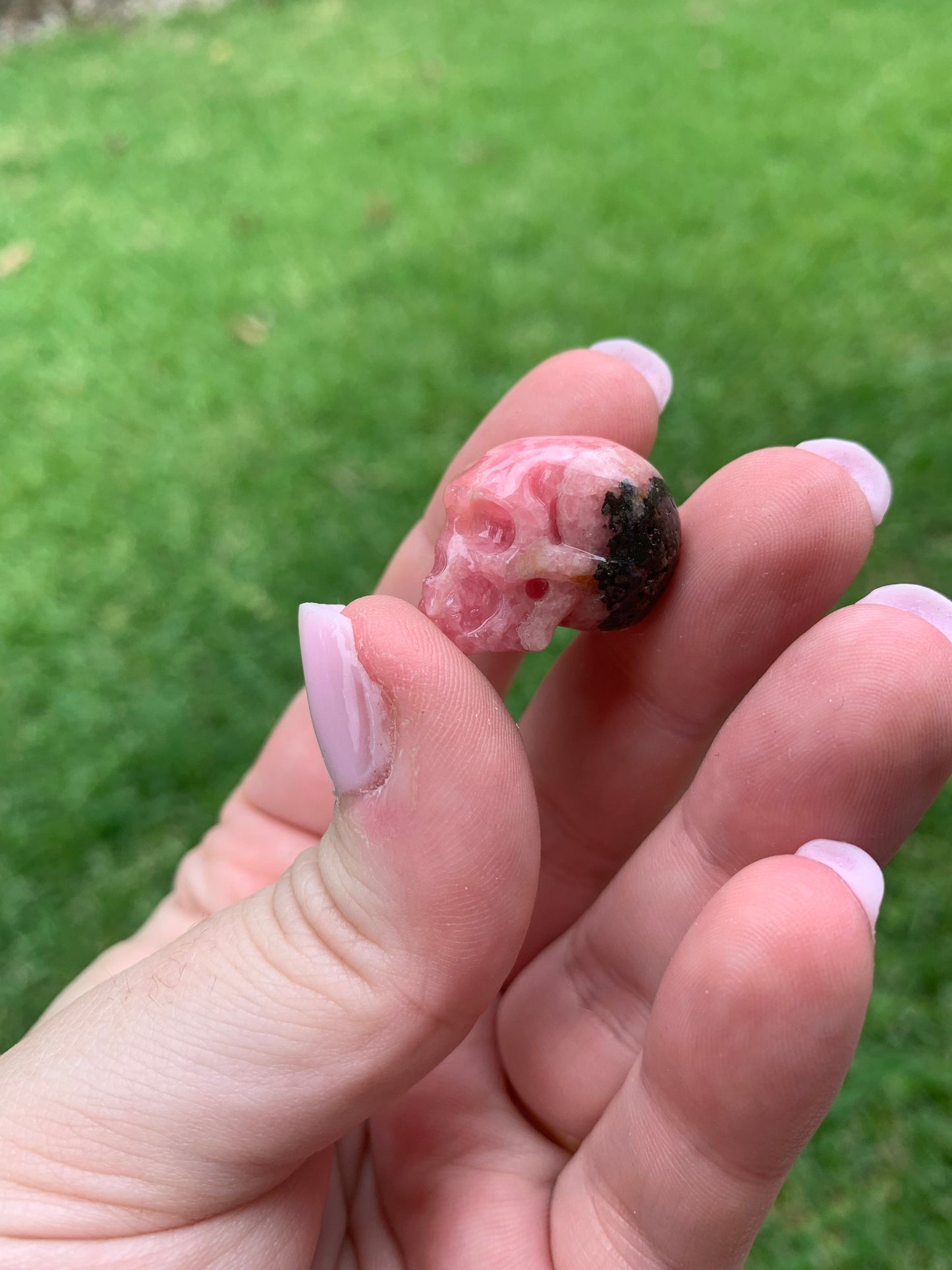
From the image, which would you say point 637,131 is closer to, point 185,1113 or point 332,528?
point 332,528

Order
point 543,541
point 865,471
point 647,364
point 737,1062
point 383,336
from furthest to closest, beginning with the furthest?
point 383,336 → point 647,364 → point 865,471 → point 543,541 → point 737,1062

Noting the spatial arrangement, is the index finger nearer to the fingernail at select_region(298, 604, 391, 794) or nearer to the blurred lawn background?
the fingernail at select_region(298, 604, 391, 794)

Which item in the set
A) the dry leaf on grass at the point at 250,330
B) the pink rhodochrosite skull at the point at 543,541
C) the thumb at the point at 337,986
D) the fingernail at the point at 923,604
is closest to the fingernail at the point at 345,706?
the thumb at the point at 337,986

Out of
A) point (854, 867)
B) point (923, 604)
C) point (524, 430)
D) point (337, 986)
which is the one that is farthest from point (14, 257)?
point (854, 867)

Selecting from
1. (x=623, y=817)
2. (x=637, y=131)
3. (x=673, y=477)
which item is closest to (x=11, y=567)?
(x=673, y=477)

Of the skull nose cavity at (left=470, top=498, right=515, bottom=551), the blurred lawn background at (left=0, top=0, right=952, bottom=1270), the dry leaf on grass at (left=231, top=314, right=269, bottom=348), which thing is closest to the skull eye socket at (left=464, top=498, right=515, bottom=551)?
the skull nose cavity at (left=470, top=498, right=515, bottom=551)

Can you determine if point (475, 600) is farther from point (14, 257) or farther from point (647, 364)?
point (14, 257)
